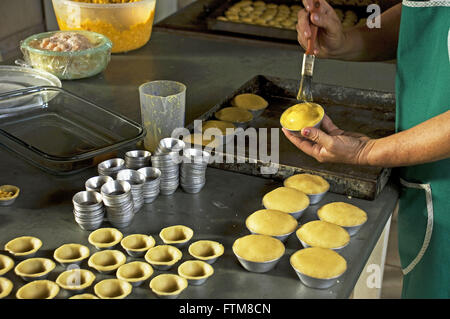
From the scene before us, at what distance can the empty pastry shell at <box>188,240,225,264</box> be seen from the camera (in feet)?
4.19

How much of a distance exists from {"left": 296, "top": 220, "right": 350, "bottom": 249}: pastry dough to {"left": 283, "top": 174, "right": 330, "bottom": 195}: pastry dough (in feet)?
0.45

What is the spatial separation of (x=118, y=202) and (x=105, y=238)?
9 cm

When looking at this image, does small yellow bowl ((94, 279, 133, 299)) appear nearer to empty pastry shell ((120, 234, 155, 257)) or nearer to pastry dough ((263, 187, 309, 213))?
empty pastry shell ((120, 234, 155, 257))

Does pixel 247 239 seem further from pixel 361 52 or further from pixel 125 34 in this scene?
pixel 125 34

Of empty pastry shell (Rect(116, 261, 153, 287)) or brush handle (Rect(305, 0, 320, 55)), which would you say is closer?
empty pastry shell (Rect(116, 261, 153, 287))

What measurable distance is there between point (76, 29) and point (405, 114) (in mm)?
1515

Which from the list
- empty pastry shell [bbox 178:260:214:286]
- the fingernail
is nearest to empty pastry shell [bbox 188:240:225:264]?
empty pastry shell [bbox 178:260:214:286]

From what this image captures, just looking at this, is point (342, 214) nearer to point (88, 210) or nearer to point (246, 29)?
point (88, 210)

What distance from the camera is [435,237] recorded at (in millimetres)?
1640

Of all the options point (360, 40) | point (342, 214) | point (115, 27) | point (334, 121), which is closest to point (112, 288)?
point (342, 214)

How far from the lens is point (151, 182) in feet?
4.79

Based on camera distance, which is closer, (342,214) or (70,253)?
(70,253)

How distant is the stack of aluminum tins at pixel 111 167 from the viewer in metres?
1.51

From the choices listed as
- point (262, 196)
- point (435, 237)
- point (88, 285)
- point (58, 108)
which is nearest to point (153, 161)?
point (262, 196)
